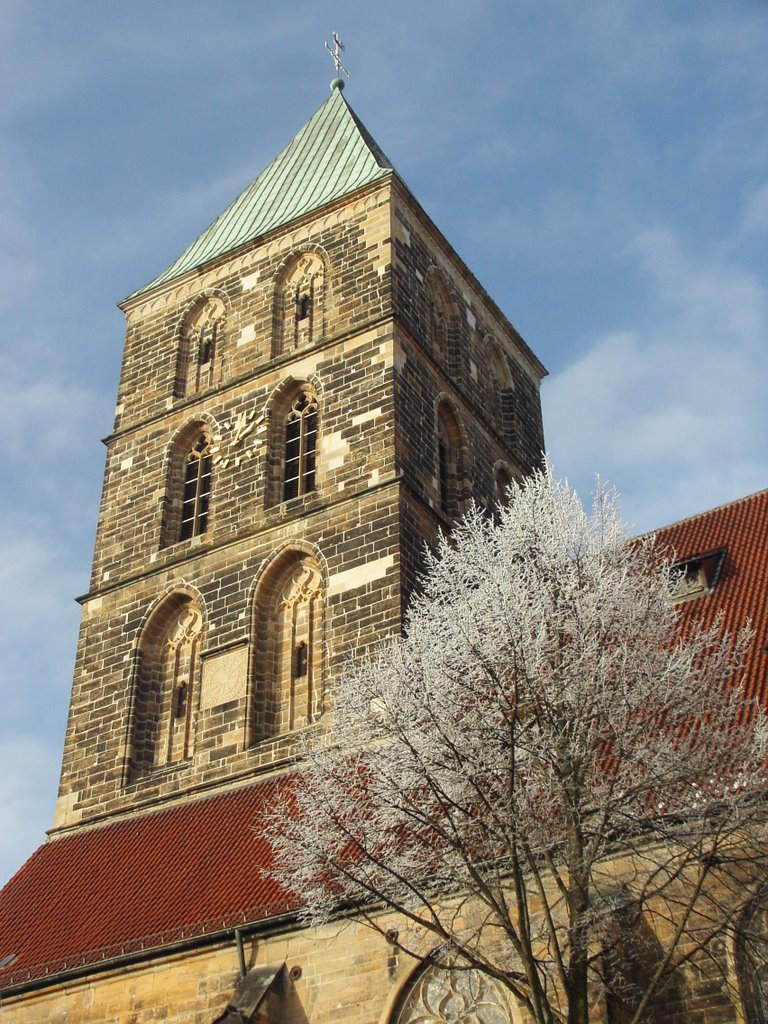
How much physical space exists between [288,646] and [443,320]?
693 centimetres

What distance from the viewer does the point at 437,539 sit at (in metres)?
18.9

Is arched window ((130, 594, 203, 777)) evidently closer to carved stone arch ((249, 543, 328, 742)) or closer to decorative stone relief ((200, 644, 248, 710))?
decorative stone relief ((200, 644, 248, 710))

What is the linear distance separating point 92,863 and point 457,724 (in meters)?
7.71

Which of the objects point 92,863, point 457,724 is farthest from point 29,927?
point 457,724

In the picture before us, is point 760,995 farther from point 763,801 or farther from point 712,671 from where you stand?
point 712,671

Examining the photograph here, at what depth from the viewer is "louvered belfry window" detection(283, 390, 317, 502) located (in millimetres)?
19969

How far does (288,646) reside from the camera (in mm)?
18500

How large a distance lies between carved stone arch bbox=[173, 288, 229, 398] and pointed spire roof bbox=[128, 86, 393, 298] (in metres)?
0.86

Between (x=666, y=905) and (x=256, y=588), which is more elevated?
(x=256, y=588)

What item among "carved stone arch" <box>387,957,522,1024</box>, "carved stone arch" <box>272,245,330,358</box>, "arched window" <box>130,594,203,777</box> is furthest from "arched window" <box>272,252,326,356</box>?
"carved stone arch" <box>387,957,522,1024</box>

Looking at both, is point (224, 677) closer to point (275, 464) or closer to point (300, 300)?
point (275, 464)

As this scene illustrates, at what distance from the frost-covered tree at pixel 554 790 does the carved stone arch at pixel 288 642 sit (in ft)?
16.4

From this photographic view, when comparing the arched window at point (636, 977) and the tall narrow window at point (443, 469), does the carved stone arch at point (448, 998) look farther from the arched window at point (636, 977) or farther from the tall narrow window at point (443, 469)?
the tall narrow window at point (443, 469)

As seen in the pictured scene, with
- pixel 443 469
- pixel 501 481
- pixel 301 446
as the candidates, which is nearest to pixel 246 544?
pixel 301 446
